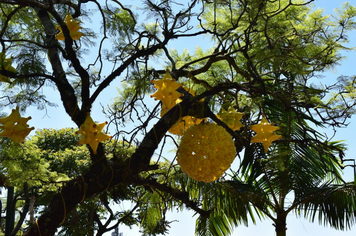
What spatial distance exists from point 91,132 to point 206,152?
55 centimetres

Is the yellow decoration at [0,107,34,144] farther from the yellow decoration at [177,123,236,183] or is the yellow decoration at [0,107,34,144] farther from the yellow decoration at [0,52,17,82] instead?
the yellow decoration at [177,123,236,183]

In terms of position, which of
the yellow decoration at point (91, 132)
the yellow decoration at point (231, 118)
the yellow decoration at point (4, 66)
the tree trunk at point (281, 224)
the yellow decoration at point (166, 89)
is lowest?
the yellow decoration at point (91, 132)

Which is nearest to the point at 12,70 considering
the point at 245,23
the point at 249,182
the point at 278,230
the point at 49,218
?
the point at 49,218

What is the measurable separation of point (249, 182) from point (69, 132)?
4.97 metres

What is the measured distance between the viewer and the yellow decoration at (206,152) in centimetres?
194

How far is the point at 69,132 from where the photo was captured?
930 cm

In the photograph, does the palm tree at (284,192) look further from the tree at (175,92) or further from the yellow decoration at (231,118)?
the yellow decoration at (231,118)

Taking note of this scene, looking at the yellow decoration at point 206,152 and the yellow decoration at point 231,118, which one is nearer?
the yellow decoration at point 206,152

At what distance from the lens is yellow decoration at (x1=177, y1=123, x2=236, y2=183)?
1.94m

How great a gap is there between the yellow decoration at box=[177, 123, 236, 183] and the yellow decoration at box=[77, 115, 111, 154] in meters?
0.39

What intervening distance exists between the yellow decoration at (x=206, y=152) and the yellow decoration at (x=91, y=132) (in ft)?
1.29

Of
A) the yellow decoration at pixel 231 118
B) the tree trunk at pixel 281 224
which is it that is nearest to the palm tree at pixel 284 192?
the tree trunk at pixel 281 224

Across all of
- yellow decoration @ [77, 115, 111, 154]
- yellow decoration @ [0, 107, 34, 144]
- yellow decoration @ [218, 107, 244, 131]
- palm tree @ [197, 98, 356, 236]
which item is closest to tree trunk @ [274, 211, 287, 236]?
palm tree @ [197, 98, 356, 236]

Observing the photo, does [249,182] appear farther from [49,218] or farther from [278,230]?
[49,218]
